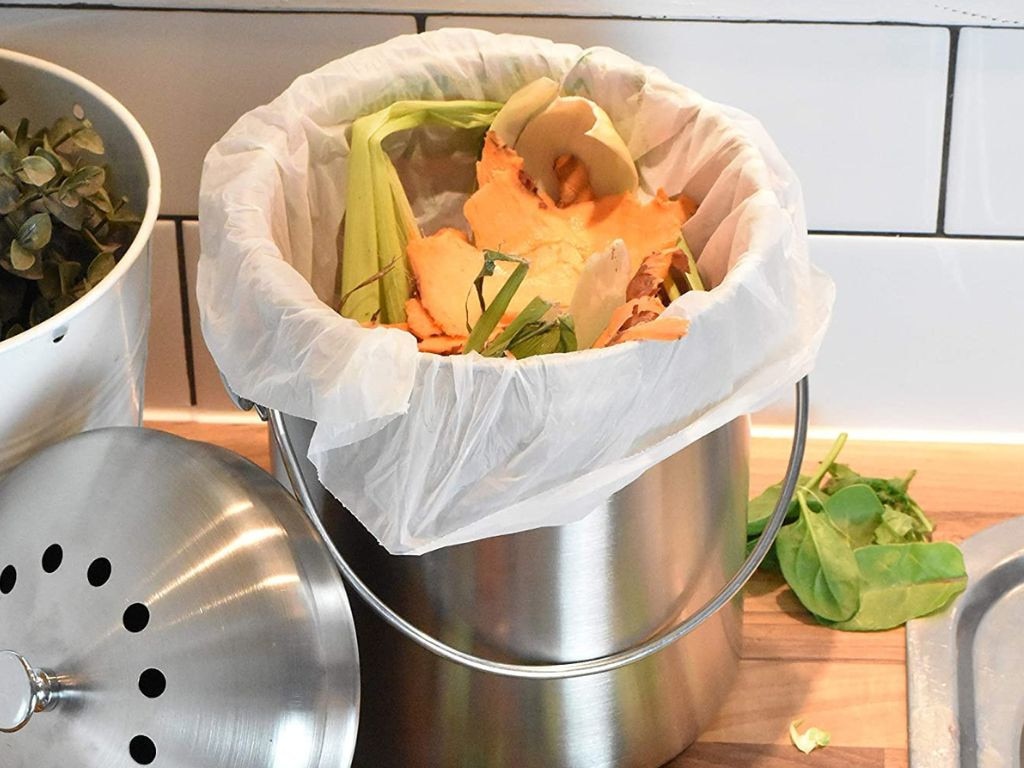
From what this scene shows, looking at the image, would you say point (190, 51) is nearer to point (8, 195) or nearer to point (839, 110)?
point (8, 195)

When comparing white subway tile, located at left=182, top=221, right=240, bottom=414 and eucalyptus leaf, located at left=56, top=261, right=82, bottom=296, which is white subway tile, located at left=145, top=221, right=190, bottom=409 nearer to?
white subway tile, located at left=182, top=221, right=240, bottom=414

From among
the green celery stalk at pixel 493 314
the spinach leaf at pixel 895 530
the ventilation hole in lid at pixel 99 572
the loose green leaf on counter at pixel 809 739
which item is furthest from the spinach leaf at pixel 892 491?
the ventilation hole in lid at pixel 99 572

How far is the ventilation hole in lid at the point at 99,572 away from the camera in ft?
1.34

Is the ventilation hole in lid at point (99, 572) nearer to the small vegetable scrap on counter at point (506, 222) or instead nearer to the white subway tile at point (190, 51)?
the small vegetable scrap on counter at point (506, 222)

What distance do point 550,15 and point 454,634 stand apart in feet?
0.89

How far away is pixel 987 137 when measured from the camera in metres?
0.58

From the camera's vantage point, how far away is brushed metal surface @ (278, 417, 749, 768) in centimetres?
43

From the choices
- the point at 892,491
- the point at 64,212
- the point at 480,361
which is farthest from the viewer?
the point at 892,491

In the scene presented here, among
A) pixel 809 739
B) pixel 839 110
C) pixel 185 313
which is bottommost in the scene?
pixel 809 739

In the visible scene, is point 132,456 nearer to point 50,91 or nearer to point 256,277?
A: point 256,277

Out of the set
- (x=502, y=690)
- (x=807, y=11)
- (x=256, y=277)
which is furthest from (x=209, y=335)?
(x=807, y=11)

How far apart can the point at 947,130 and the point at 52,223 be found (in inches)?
14.7

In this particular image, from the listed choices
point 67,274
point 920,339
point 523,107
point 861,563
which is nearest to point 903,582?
point 861,563

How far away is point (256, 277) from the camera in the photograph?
0.41 meters
